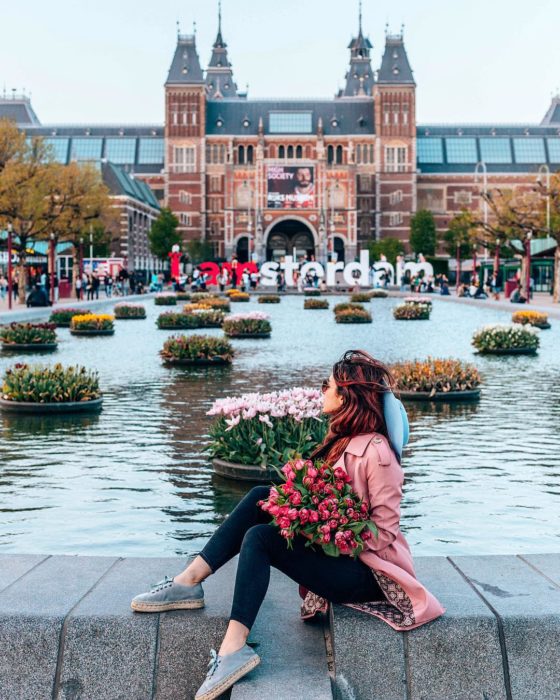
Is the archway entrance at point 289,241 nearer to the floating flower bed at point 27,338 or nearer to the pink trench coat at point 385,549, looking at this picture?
the floating flower bed at point 27,338

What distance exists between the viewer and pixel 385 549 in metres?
4.42

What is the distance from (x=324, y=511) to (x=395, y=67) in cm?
10365

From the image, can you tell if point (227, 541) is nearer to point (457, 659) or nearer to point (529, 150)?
point (457, 659)

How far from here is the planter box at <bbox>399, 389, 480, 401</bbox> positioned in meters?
13.2

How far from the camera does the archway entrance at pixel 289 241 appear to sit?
107 metres

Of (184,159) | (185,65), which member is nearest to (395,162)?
(184,159)

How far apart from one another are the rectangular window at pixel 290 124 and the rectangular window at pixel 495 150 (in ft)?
63.5

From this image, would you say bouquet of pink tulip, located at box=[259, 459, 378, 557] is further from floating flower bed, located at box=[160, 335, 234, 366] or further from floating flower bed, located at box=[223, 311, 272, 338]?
floating flower bed, located at box=[223, 311, 272, 338]

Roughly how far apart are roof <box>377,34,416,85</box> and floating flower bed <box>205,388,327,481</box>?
98869mm

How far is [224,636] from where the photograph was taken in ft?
14.6

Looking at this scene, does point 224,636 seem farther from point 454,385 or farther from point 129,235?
point 129,235

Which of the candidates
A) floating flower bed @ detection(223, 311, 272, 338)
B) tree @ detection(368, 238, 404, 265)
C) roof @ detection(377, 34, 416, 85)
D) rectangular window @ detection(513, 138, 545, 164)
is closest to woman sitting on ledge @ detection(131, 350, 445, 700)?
floating flower bed @ detection(223, 311, 272, 338)

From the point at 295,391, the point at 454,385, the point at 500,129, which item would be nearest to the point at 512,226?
the point at 454,385

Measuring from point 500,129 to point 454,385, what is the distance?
104 metres
